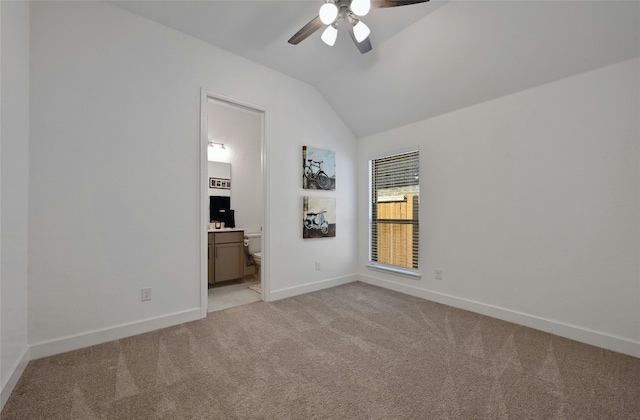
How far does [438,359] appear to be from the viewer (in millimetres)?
2016

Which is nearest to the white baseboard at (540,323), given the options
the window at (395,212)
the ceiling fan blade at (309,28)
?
the window at (395,212)

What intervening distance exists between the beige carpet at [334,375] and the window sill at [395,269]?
2.93 ft

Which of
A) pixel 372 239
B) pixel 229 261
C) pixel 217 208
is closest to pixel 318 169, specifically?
pixel 372 239

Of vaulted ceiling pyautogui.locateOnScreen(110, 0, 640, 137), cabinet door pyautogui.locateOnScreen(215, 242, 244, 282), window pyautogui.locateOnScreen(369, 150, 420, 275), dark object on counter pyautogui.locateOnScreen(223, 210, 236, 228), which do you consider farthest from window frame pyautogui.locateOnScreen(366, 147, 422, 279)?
dark object on counter pyautogui.locateOnScreen(223, 210, 236, 228)

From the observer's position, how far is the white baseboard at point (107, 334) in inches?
81.0

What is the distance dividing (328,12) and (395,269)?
3114mm

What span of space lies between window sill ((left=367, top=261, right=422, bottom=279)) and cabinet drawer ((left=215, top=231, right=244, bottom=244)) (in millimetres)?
2046

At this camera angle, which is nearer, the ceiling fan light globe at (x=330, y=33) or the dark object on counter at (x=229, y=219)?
the ceiling fan light globe at (x=330, y=33)

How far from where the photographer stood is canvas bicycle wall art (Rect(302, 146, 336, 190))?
3.65 metres

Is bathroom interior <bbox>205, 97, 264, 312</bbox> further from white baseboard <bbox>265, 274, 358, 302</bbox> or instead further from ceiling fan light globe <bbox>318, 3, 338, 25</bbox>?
ceiling fan light globe <bbox>318, 3, 338, 25</bbox>

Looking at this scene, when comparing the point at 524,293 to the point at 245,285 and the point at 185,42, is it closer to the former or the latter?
the point at 245,285

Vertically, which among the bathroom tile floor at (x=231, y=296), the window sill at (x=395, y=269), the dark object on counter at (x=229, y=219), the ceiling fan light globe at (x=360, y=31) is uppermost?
the ceiling fan light globe at (x=360, y=31)

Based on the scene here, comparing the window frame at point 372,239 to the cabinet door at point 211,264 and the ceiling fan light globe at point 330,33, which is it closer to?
the ceiling fan light globe at point 330,33

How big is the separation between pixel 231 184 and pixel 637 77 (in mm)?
5031
